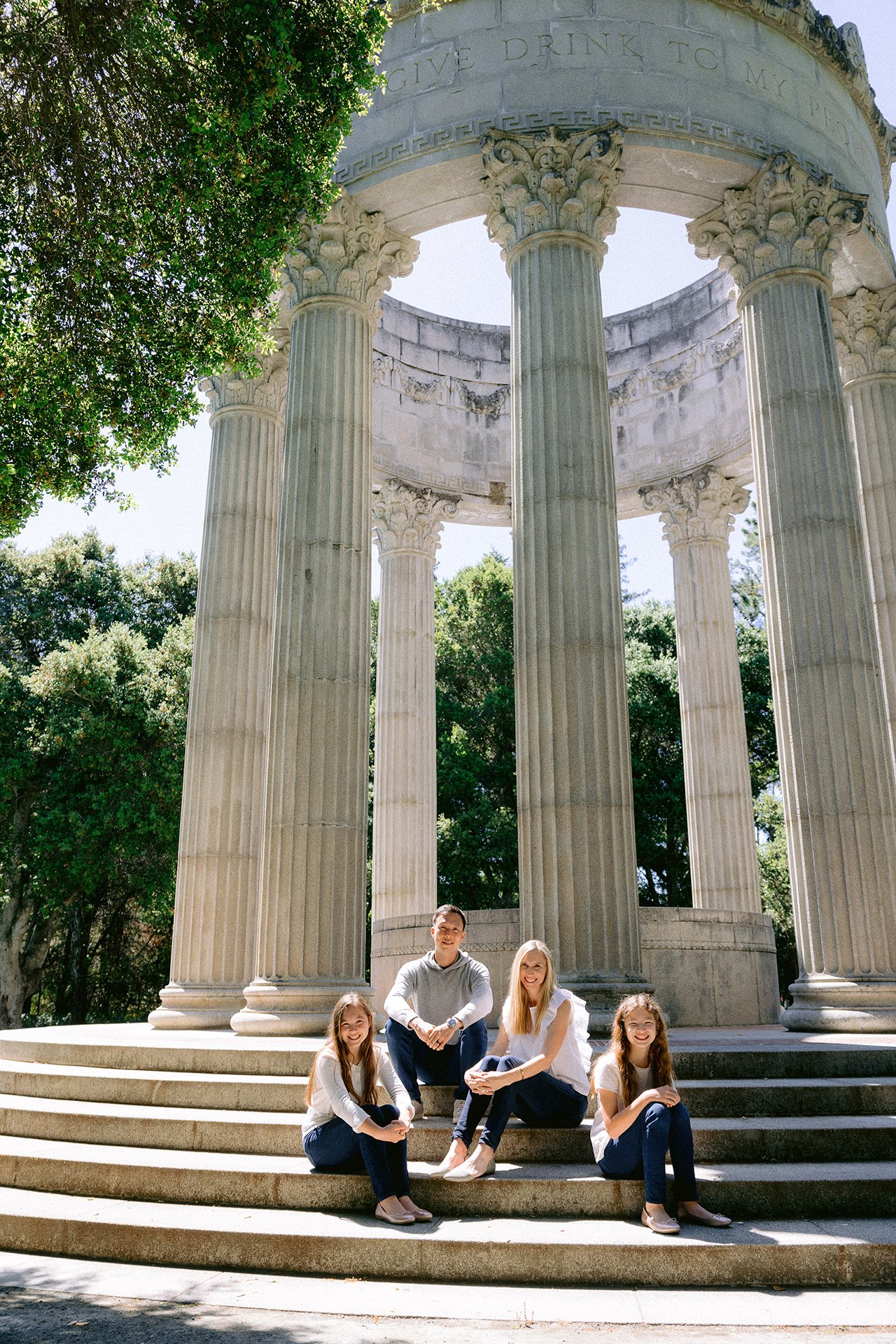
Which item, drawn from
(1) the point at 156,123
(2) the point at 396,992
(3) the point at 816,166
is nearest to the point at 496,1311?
(2) the point at 396,992

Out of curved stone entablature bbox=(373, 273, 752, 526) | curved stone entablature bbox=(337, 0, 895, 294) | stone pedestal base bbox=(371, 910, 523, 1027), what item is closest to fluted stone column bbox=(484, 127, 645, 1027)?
curved stone entablature bbox=(337, 0, 895, 294)

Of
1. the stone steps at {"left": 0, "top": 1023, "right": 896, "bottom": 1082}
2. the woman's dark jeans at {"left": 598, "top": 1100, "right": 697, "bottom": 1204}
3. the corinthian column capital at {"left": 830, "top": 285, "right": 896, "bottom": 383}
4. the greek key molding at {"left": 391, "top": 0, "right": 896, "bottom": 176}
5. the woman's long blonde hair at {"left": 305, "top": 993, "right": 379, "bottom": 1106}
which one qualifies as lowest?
the woman's dark jeans at {"left": 598, "top": 1100, "right": 697, "bottom": 1204}

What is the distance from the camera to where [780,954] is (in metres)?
56.0

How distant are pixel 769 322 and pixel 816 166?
4711 mm

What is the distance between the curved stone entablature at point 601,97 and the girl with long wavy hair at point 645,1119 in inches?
809

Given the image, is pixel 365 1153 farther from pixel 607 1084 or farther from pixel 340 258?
pixel 340 258

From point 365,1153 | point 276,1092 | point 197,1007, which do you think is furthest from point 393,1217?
point 197,1007

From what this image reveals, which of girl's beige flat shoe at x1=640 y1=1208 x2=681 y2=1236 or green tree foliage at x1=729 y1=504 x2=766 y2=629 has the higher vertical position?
green tree foliage at x1=729 y1=504 x2=766 y2=629

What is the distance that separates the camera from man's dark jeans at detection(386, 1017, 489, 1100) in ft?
44.2

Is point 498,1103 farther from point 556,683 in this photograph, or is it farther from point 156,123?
point 156,123

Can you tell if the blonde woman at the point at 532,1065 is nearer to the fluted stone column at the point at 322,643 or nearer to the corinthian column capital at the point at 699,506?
the fluted stone column at the point at 322,643

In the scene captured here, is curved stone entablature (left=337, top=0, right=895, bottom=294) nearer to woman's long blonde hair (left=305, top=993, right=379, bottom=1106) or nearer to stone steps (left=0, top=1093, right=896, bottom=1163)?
woman's long blonde hair (left=305, top=993, right=379, bottom=1106)

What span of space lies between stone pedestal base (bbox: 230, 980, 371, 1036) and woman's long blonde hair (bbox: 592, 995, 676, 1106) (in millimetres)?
9255

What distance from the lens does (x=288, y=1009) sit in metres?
20.4
